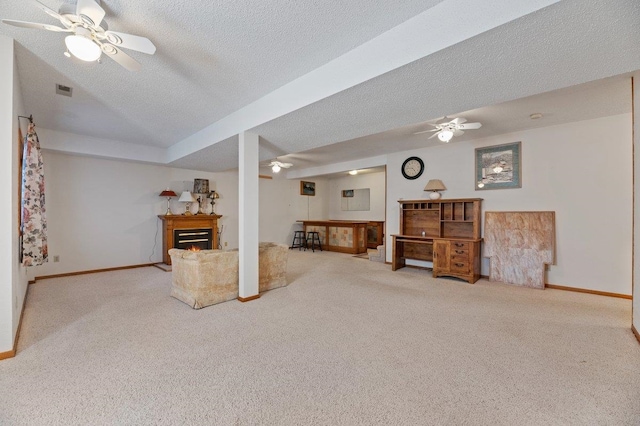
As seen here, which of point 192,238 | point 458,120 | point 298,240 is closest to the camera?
point 458,120

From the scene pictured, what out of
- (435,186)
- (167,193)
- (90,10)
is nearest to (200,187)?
(167,193)

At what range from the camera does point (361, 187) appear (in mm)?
9203

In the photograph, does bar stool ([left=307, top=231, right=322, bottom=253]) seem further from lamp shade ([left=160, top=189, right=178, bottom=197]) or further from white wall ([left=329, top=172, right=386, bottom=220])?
lamp shade ([left=160, top=189, right=178, bottom=197])

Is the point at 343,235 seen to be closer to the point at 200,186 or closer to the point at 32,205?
the point at 200,186

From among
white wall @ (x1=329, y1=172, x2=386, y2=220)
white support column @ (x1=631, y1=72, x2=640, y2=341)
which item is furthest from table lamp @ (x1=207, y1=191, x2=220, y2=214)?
white support column @ (x1=631, y1=72, x2=640, y2=341)

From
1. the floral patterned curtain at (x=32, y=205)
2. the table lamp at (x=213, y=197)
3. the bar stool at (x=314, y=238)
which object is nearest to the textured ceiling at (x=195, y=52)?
the floral patterned curtain at (x=32, y=205)

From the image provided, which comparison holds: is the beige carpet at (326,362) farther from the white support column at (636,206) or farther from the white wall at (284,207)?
the white wall at (284,207)

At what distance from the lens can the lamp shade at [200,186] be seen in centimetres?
671

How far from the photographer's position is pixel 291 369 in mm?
2057

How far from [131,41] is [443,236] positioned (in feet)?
17.7

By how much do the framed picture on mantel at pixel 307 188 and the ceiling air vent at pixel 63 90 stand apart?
652 centimetres

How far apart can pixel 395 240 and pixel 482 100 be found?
3.47 meters

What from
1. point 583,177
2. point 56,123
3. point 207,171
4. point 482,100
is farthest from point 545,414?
point 207,171

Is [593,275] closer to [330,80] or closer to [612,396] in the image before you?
[612,396]
